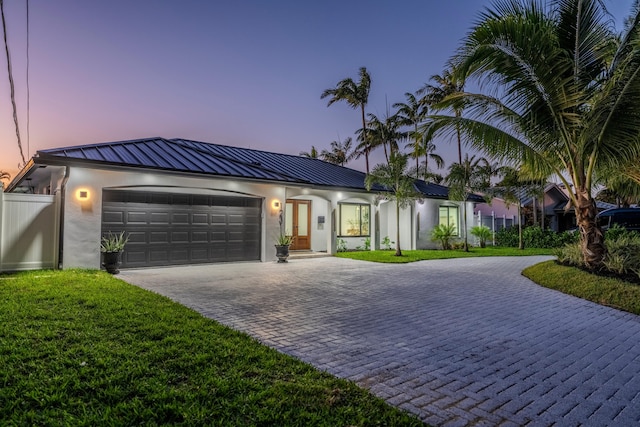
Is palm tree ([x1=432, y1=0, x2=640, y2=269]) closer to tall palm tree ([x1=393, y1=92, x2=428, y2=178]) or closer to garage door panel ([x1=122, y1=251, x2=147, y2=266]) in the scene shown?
garage door panel ([x1=122, y1=251, x2=147, y2=266])

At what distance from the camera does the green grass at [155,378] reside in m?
2.52

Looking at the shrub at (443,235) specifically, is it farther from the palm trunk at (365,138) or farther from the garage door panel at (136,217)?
the garage door panel at (136,217)

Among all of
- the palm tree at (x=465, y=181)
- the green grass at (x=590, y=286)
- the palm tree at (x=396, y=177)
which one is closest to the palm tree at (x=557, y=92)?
the green grass at (x=590, y=286)

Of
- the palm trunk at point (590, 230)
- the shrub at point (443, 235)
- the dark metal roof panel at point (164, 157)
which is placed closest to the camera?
the palm trunk at point (590, 230)

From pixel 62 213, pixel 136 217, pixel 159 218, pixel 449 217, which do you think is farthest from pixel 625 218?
pixel 62 213

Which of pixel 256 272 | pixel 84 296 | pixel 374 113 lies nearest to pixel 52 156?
pixel 84 296

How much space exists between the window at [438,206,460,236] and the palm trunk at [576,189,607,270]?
11483 mm

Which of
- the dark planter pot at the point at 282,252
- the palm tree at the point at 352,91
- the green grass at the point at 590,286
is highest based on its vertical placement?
the palm tree at the point at 352,91

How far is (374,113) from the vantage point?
87.2ft

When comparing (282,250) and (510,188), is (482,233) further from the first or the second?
(282,250)

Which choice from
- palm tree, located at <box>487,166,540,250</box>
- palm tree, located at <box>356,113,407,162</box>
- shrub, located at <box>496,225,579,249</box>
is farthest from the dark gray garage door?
palm tree, located at <box>356,113,407,162</box>

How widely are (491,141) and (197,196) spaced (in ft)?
28.9

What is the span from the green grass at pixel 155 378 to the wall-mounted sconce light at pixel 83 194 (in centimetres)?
522

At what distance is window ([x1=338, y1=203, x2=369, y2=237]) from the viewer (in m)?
17.6
